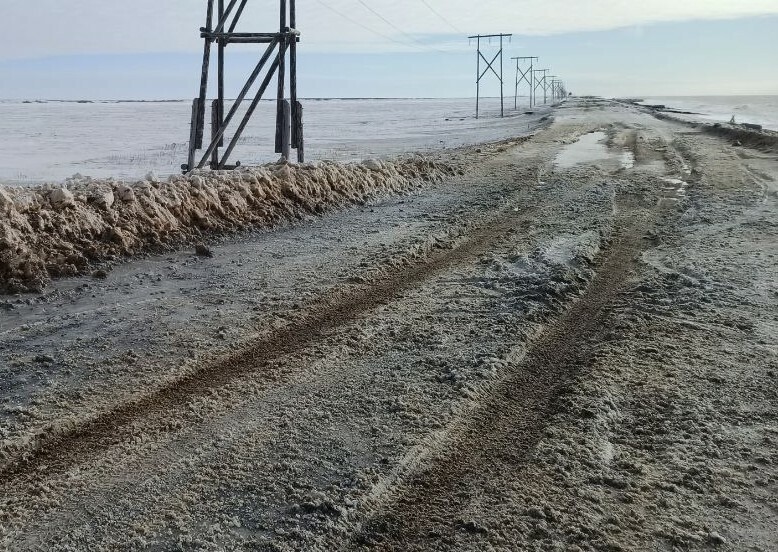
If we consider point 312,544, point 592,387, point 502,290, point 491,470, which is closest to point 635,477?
point 491,470

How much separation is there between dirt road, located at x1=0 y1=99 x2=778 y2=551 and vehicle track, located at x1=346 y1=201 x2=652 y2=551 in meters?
0.01

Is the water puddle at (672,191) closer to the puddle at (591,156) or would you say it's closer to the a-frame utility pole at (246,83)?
the puddle at (591,156)

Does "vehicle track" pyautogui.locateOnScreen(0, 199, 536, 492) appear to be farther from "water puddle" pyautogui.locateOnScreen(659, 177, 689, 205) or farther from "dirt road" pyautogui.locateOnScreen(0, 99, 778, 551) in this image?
"water puddle" pyautogui.locateOnScreen(659, 177, 689, 205)

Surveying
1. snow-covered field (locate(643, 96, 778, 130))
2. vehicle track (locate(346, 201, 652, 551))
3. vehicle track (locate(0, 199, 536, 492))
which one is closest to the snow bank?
vehicle track (locate(0, 199, 536, 492))

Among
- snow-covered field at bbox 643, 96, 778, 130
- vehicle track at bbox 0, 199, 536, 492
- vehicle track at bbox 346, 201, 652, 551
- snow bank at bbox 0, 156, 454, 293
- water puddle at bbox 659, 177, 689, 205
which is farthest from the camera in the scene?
snow-covered field at bbox 643, 96, 778, 130

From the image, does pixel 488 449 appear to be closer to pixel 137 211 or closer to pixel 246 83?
pixel 137 211

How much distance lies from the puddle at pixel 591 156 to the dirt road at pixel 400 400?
8.21 metres

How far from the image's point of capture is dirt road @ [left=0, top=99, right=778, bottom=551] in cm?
267

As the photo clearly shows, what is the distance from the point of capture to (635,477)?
2947 millimetres

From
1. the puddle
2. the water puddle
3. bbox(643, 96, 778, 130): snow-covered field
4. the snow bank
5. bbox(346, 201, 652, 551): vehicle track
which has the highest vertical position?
bbox(643, 96, 778, 130): snow-covered field

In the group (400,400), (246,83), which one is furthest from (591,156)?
(400,400)

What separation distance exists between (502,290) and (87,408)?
3570 millimetres

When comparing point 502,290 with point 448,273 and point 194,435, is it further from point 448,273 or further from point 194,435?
point 194,435

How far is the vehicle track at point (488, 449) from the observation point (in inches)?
104
